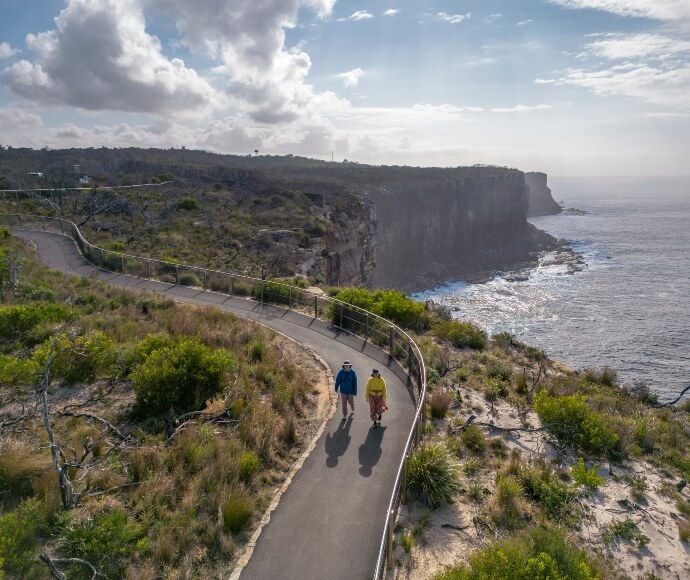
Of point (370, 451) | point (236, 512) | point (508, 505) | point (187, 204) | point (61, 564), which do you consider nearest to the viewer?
point (61, 564)

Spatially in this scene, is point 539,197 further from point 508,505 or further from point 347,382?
point 508,505

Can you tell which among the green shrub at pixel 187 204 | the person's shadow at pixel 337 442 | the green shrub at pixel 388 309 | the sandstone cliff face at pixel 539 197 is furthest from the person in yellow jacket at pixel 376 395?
the sandstone cliff face at pixel 539 197

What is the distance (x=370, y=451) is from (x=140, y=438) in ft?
15.6

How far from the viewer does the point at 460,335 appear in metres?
19.1

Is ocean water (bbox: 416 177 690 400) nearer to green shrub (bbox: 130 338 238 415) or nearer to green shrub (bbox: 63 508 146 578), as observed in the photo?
green shrub (bbox: 130 338 238 415)

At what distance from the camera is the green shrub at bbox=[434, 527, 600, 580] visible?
18.6ft

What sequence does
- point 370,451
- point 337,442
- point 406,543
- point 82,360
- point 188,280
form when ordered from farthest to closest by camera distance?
1. point 188,280
2. point 82,360
3. point 337,442
4. point 370,451
5. point 406,543

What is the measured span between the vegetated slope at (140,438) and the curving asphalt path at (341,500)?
0.51m

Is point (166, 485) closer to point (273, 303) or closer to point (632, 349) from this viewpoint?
point (273, 303)

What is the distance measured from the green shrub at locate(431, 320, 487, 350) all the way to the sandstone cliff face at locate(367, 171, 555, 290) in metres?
42.9

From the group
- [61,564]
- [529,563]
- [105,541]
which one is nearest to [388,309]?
[529,563]

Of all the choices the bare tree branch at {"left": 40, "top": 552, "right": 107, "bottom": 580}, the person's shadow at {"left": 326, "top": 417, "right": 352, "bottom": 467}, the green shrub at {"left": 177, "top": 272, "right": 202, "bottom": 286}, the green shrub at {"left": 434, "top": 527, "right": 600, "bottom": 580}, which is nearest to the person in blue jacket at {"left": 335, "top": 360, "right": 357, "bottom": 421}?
the person's shadow at {"left": 326, "top": 417, "right": 352, "bottom": 467}

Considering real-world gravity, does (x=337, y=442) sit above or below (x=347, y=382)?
below

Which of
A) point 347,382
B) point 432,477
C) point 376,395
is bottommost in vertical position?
point 432,477
